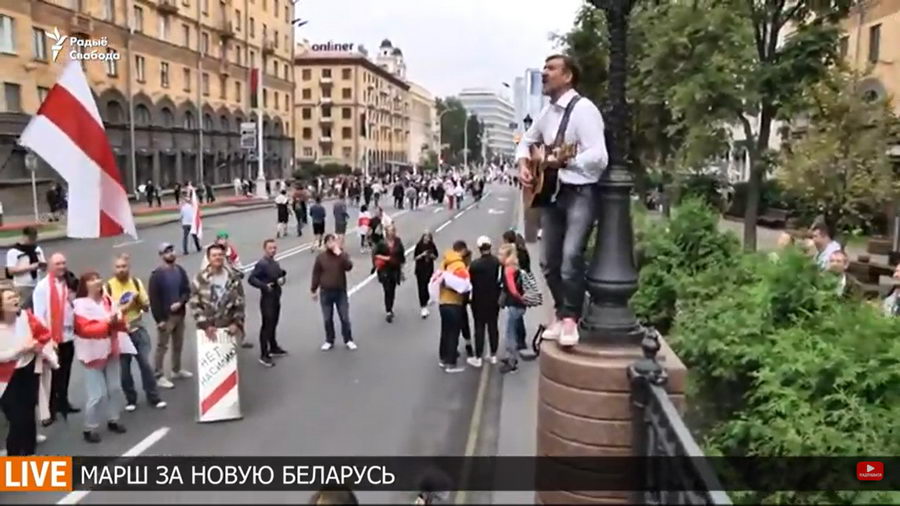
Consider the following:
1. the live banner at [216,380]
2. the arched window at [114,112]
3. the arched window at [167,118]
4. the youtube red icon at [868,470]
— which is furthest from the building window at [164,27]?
the youtube red icon at [868,470]

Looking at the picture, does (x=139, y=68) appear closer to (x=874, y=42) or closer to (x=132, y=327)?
(x=874, y=42)

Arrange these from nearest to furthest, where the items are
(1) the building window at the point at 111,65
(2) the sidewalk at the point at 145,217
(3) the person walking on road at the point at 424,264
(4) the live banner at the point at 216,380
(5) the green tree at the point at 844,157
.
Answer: (4) the live banner at the point at 216,380
(3) the person walking on road at the point at 424,264
(5) the green tree at the point at 844,157
(2) the sidewalk at the point at 145,217
(1) the building window at the point at 111,65

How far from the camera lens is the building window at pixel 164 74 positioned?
5156cm

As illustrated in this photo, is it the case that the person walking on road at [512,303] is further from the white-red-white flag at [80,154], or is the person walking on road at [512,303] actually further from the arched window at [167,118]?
the arched window at [167,118]

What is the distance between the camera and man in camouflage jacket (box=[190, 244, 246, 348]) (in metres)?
8.83

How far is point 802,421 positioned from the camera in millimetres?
5516

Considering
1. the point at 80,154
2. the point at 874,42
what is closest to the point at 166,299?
the point at 80,154

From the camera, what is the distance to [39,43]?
3925cm

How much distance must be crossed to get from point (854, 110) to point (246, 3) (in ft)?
181

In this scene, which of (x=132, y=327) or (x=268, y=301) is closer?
(x=132, y=327)

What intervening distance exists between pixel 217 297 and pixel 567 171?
5.52m

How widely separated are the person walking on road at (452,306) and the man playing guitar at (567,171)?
578 centimetres

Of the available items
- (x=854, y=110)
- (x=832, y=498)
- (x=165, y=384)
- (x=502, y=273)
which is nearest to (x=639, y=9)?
(x=854, y=110)

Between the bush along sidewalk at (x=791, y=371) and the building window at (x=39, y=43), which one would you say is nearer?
the bush along sidewalk at (x=791, y=371)
